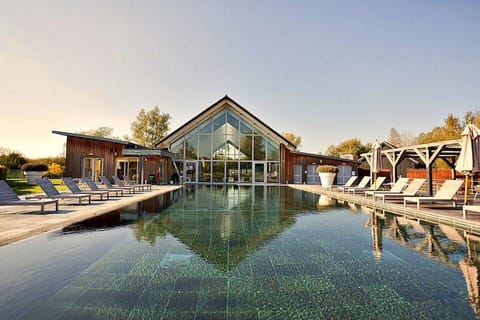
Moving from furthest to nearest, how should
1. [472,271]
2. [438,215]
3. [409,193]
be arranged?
[409,193] < [438,215] < [472,271]

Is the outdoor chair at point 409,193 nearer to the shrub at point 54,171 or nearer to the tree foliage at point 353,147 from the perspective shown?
the shrub at point 54,171

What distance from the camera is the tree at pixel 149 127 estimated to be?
4053 cm

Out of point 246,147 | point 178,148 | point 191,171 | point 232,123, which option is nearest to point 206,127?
point 232,123

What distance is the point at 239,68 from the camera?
1944cm

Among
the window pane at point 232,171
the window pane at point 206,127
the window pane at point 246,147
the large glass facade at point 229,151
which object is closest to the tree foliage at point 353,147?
the large glass facade at point 229,151

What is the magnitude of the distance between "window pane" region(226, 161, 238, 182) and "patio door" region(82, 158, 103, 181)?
995cm

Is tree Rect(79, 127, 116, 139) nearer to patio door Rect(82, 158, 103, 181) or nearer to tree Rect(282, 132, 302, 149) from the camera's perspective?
patio door Rect(82, 158, 103, 181)

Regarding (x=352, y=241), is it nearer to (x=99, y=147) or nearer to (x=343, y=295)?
(x=343, y=295)

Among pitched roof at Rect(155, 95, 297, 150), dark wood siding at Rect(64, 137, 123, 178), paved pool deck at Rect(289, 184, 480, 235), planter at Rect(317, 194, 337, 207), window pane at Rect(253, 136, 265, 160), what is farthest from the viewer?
window pane at Rect(253, 136, 265, 160)

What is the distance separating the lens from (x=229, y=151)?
22250mm

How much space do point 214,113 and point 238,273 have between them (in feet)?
64.7

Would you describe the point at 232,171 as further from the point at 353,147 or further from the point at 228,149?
the point at 353,147

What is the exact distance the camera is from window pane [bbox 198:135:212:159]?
2209 cm

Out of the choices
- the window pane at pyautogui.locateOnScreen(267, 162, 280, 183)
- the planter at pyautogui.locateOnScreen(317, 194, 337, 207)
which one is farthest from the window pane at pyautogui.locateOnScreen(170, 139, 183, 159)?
the planter at pyautogui.locateOnScreen(317, 194, 337, 207)
